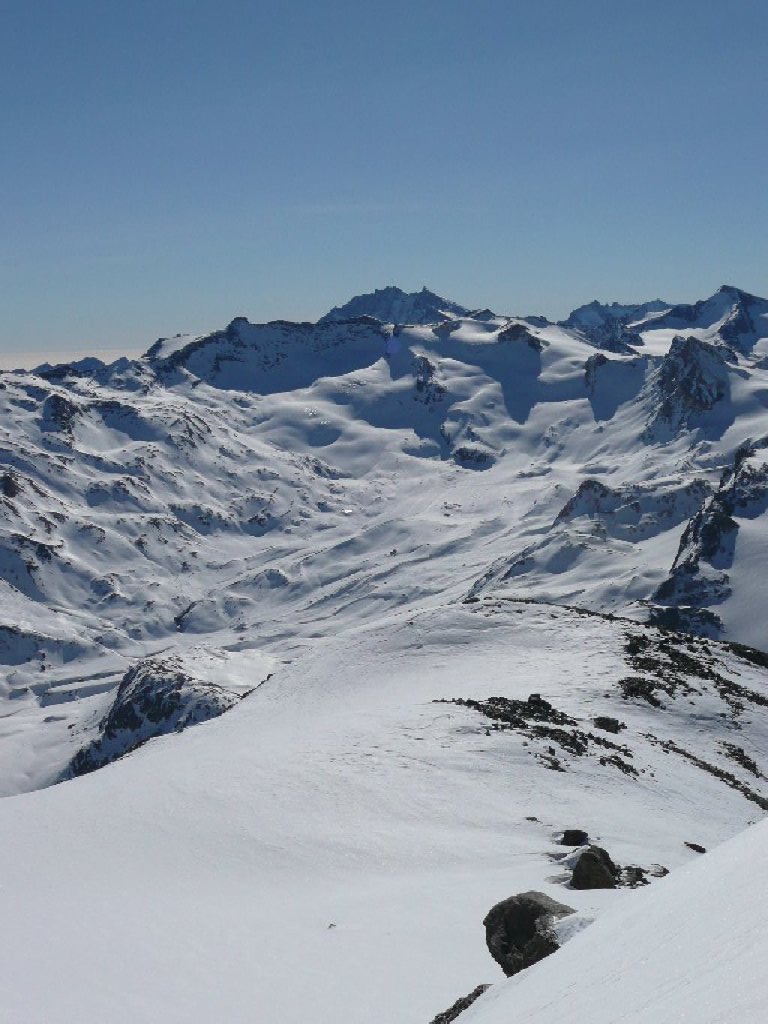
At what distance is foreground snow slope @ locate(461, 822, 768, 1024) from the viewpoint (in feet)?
22.0

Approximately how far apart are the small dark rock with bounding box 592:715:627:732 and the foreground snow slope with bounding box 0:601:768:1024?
0.62m

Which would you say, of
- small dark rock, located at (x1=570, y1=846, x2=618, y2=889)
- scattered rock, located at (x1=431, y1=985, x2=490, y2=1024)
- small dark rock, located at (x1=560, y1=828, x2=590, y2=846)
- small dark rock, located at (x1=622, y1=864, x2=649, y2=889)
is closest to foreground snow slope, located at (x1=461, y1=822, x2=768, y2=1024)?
scattered rock, located at (x1=431, y1=985, x2=490, y2=1024)

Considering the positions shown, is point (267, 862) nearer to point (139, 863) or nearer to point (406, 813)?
point (139, 863)

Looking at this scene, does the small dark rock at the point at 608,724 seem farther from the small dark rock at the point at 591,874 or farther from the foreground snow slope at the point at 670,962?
the foreground snow slope at the point at 670,962

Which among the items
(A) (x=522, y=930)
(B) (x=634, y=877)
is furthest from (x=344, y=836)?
(A) (x=522, y=930)

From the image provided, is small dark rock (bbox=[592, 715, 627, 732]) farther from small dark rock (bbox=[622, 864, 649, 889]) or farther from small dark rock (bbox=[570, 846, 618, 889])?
small dark rock (bbox=[570, 846, 618, 889])

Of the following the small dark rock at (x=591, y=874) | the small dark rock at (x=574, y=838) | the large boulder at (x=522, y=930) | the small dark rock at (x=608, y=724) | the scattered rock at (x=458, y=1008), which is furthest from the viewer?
the small dark rock at (x=608, y=724)

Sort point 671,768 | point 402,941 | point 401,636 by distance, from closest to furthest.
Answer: point 402,941 → point 671,768 → point 401,636

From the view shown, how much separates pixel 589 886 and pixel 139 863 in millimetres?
11497

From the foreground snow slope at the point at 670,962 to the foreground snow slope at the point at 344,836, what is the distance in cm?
182

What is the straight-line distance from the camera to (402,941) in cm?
1769

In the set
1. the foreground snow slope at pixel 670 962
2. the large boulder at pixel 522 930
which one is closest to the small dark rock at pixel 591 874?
the large boulder at pixel 522 930

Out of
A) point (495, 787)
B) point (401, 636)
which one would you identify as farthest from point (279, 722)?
point (495, 787)

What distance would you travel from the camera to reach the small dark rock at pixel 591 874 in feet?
68.8
